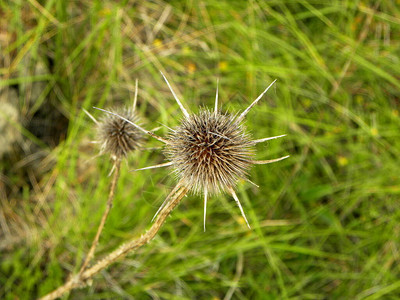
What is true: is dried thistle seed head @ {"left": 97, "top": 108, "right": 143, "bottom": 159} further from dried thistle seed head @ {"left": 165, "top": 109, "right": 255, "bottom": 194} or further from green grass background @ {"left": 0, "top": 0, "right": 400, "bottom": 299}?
green grass background @ {"left": 0, "top": 0, "right": 400, "bottom": 299}

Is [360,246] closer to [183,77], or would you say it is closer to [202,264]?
[202,264]

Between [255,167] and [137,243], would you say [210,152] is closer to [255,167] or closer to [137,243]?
[137,243]

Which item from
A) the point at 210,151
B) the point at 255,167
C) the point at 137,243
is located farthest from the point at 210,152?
the point at 255,167

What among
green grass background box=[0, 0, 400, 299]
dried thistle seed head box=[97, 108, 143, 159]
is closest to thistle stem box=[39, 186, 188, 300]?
dried thistle seed head box=[97, 108, 143, 159]

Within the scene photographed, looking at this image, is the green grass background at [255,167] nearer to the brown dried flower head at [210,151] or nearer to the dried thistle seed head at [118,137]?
the dried thistle seed head at [118,137]

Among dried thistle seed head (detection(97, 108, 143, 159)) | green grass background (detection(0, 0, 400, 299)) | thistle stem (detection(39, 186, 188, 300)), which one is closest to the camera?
thistle stem (detection(39, 186, 188, 300))

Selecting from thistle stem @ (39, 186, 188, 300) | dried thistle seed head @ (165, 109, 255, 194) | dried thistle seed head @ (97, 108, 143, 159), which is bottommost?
thistle stem @ (39, 186, 188, 300)

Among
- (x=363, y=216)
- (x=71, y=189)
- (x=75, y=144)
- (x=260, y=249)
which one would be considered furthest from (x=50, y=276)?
(x=363, y=216)
